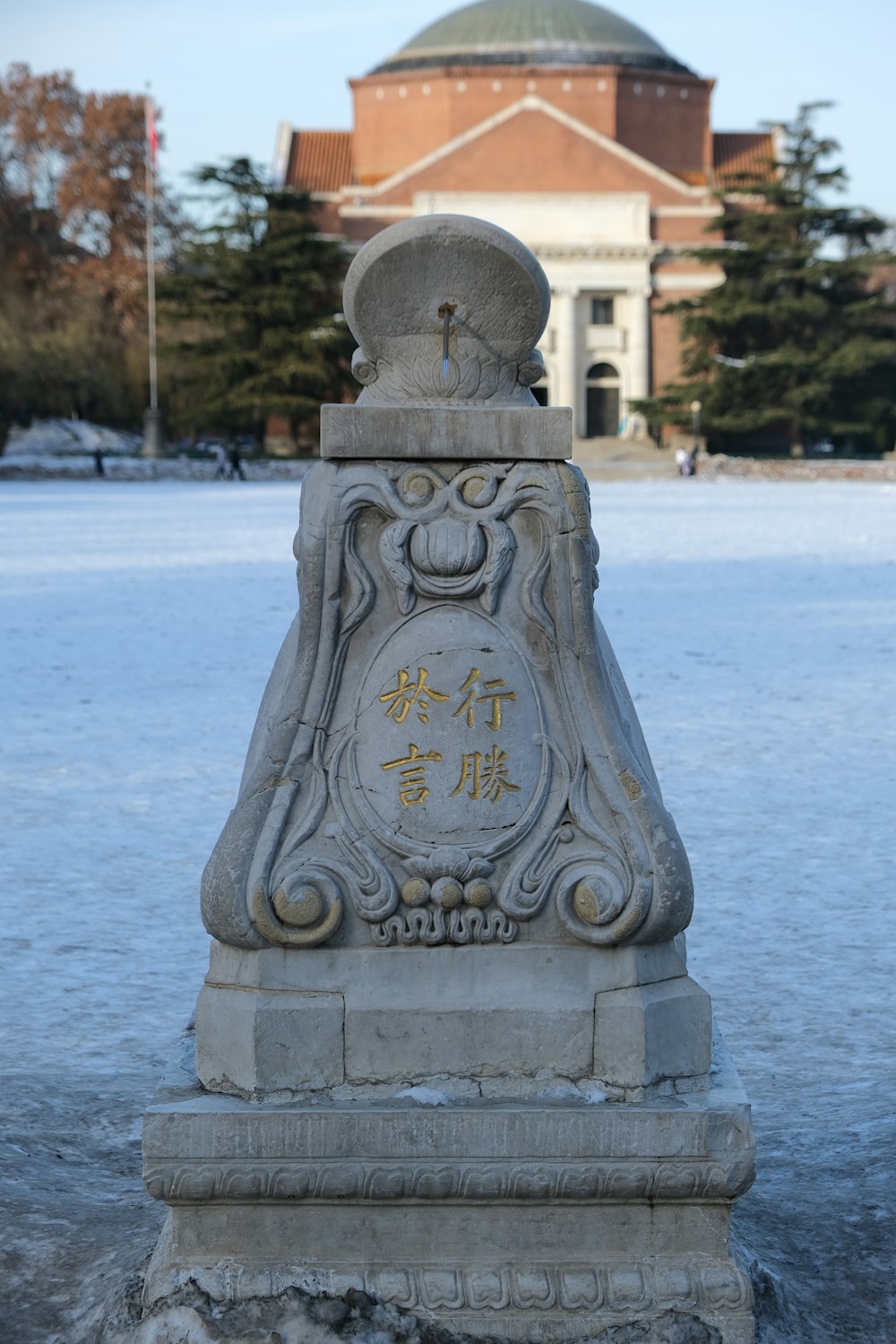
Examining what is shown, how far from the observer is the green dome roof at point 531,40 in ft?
203

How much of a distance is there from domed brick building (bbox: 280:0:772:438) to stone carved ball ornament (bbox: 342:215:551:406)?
5315 cm

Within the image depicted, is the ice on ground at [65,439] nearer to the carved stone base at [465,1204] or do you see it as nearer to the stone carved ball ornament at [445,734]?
the stone carved ball ornament at [445,734]

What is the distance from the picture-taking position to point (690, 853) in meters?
5.83

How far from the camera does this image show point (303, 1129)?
2611 mm

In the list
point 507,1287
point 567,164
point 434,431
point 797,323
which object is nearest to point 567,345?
point 567,164

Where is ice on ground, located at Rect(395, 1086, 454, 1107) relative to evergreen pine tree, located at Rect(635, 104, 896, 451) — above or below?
below

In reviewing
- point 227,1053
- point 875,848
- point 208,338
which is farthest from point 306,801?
point 208,338

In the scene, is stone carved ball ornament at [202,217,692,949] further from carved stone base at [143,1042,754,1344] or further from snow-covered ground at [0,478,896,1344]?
snow-covered ground at [0,478,896,1344]

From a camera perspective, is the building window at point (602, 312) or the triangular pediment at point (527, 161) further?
the building window at point (602, 312)

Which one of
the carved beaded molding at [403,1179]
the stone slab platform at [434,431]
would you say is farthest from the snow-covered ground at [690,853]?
the stone slab platform at [434,431]

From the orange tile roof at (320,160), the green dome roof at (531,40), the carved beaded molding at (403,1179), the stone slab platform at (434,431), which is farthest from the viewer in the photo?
the orange tile roof at (320,160)

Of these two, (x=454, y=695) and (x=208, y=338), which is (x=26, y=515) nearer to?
(x=454, y=695)

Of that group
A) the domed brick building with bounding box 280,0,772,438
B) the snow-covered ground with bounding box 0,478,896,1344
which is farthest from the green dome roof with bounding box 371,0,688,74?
the snow-covered ground with bounding box 0,478,896,1344

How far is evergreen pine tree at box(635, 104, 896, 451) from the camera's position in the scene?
167 feet
